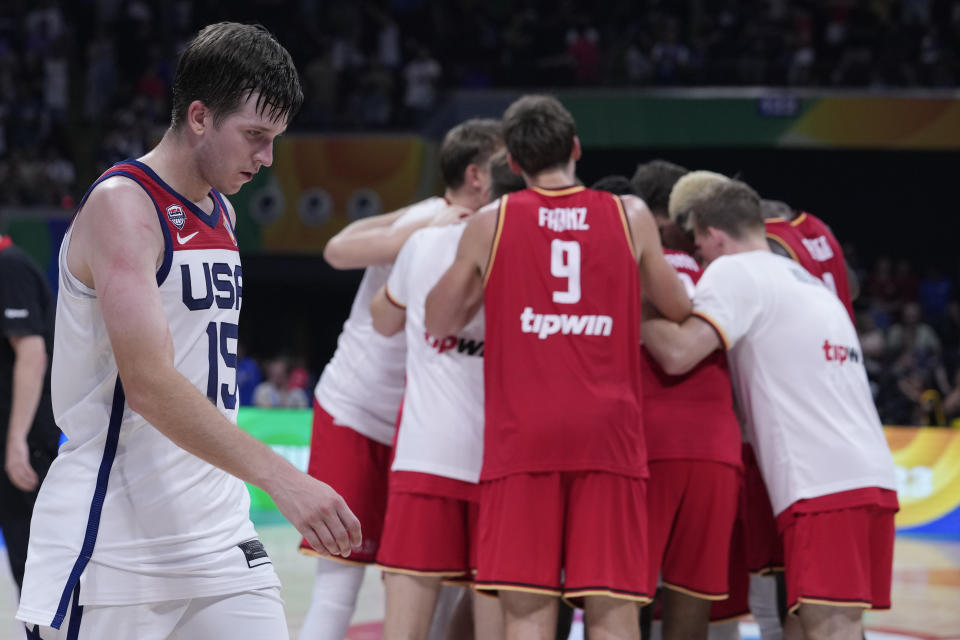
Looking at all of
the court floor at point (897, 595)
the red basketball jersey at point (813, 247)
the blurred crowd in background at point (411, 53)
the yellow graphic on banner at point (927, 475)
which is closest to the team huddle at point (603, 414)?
the red basketball jersey at point (813, 247)

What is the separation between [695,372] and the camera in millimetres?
4062

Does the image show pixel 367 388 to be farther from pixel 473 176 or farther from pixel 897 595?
pixel 897 595

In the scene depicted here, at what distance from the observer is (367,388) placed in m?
4.57

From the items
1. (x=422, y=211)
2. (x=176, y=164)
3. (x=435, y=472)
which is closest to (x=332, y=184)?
(x=422, y=211)

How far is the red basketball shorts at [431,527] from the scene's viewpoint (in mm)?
3959

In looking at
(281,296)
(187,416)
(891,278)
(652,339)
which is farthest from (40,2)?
(187,416)

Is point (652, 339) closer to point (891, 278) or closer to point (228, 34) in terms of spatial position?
point (228, 34)

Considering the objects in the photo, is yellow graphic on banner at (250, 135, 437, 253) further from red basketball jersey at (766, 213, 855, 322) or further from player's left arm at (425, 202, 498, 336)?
player's left arm at (425, 202, 498, 336)

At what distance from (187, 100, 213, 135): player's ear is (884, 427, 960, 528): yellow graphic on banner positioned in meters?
8.93

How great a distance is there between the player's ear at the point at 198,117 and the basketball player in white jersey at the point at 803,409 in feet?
6.63

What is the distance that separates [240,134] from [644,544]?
1.97m

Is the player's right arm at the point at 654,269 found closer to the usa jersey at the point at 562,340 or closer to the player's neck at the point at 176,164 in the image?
the usa jersey at the point at 562,340

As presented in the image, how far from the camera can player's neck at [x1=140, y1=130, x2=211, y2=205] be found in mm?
2381

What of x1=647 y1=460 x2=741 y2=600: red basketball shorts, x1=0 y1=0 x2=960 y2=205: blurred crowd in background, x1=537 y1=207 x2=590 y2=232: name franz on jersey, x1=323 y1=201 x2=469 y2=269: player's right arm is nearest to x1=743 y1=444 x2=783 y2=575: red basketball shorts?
x1=647 y1=460 x2=741 y2=600: red basketball shorts
